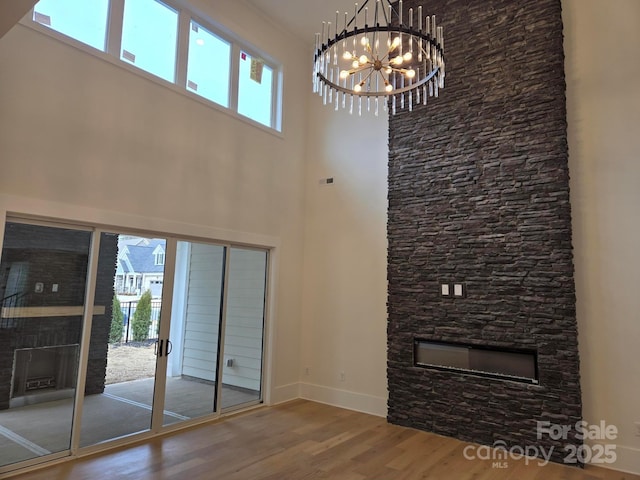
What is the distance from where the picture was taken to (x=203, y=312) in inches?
216

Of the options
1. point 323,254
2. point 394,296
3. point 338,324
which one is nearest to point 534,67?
point 394,296

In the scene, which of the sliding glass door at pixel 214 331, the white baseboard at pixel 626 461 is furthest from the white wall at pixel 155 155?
the white baseboard at pixel 626 461

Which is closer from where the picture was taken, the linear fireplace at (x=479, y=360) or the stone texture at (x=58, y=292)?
the stone texture at (x=58, y=292)

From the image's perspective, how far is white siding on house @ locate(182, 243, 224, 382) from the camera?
5.35m

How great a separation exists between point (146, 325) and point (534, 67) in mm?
5419

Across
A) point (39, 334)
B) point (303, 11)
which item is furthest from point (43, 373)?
point (303, 11)

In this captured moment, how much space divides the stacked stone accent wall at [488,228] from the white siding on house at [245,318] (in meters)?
1.96

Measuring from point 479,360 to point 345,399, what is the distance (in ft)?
7.01

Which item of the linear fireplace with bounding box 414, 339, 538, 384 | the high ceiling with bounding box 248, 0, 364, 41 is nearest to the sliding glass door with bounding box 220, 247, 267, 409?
the linear fireplace with bounding box 414, 339, 538, 384

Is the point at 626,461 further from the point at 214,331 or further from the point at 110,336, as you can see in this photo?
the point at 110,336

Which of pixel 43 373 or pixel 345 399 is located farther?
pixel 345 399

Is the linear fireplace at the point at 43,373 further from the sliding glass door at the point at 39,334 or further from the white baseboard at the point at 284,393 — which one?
the white baseboard at the point at 284,393

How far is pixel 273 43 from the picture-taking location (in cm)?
659

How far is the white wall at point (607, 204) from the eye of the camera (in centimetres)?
425
